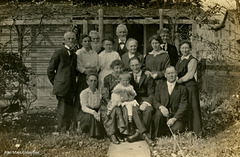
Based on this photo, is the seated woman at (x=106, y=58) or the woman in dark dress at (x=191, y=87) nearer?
the woman in dark dress at (x=191, y=87)

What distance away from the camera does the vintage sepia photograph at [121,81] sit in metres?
4.93

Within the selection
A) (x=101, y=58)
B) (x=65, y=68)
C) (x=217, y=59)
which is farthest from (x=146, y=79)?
(x=217, y=59)

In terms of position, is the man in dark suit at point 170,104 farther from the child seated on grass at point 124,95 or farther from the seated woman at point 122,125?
the child seated on grass at point 124,95

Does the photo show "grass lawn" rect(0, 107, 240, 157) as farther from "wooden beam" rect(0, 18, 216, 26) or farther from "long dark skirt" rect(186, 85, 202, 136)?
"wooden beam" rect(0, 18, 216, 26)

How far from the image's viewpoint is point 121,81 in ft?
16.5

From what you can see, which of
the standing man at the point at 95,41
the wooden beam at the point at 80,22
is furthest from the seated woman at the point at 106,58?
the wooden beam at the point at 80,22

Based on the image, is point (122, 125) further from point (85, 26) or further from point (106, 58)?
point (85, 26)

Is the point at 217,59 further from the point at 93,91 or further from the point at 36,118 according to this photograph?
the point at 36,118

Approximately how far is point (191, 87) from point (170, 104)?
0.47m

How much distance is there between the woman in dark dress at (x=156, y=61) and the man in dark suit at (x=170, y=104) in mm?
161

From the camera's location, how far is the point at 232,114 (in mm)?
5762

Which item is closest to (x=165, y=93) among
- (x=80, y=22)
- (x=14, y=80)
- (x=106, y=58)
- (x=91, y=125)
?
(x=106, y=58)

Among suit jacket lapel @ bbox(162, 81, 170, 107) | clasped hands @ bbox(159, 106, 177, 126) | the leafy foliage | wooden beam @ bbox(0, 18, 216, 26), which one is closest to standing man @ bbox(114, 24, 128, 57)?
wooden beam @ bbox(0, 18, 216, 26)

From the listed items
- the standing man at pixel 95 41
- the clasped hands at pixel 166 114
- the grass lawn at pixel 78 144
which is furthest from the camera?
the standing man at pixel 95 41
